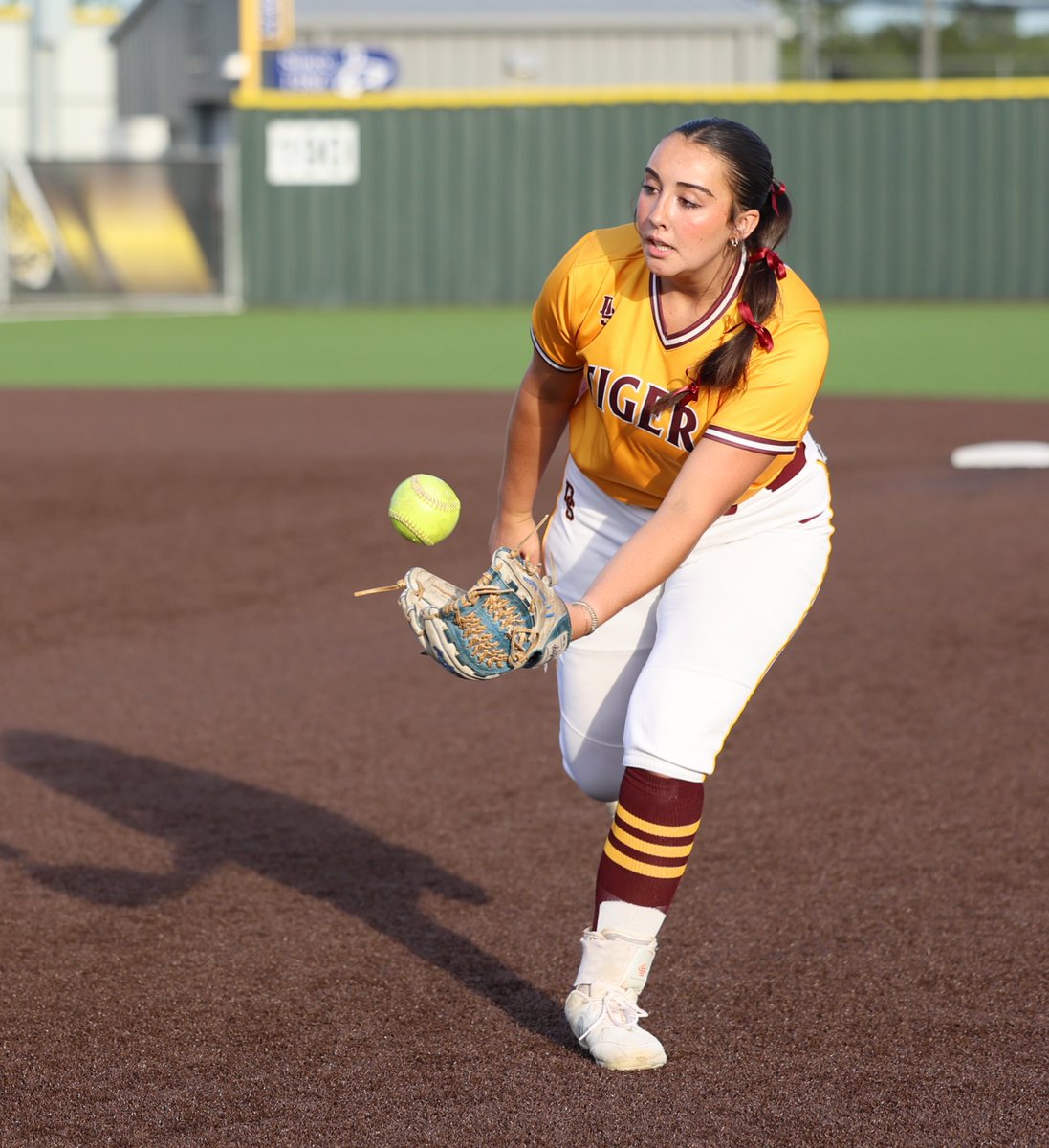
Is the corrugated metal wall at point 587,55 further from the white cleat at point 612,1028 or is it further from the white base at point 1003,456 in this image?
the white cleat at point 612,1028

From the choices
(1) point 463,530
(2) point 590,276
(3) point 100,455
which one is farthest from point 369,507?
(2) point 590,276

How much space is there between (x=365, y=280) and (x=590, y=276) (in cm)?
2295

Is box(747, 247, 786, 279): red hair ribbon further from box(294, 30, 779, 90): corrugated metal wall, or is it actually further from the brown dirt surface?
box(294, 30, 779, 90): corrugated metal wall

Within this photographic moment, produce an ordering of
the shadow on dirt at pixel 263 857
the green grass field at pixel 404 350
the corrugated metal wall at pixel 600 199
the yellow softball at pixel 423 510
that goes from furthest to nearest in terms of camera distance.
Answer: the corrugated metal wall at pixel 600 199 → the green grass field at pixel 404 350 → the shadow on dirt at pixel 263 857 → the yellow softball at pixel 423 510

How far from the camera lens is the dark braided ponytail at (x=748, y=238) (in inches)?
125

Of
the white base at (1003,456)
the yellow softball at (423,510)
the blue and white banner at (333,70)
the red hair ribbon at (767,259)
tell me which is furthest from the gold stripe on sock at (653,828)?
the blue and white banner at (333,70)

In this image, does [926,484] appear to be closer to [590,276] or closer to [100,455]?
[100,455]

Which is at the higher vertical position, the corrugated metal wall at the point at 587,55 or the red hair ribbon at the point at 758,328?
the red hair ribbon at the point at 758,328

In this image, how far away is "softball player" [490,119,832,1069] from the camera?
319 centimetres

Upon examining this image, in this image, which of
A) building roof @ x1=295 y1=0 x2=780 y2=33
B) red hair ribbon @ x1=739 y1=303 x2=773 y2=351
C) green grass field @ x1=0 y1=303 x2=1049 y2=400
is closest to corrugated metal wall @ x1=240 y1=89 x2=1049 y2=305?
green grass field @ x1=0 y1=303 x2=1049 y2=400

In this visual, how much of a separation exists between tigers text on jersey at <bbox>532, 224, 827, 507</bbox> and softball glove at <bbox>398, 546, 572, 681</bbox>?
466 mm

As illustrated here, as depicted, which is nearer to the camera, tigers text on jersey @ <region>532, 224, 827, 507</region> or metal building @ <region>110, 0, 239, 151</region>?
tigers text on jersey @ <region>532, 224, 827, 507</region>

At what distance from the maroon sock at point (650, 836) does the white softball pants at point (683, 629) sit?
0.13ft

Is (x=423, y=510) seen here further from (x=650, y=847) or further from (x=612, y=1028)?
(x=612, y=1028)
